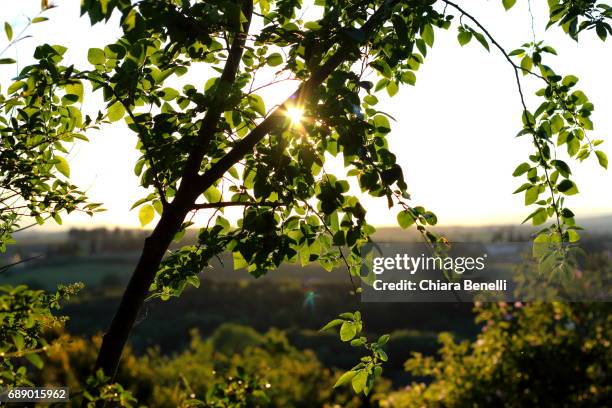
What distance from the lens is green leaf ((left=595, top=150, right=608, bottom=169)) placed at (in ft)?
8.09

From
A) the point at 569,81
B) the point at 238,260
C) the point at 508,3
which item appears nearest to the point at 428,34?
the point at 508,3

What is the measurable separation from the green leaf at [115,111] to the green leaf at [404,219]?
116 cm

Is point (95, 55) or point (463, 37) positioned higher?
point (463, 37)

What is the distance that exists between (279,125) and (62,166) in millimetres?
1123

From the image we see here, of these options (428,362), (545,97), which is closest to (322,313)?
(428,362)

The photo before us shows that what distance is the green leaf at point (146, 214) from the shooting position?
2.71m

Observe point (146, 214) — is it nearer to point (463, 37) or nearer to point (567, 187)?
point (463, 37)

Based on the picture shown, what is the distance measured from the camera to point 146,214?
2.71 metres

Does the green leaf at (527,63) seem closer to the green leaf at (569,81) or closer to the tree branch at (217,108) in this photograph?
the green leaf at (569,81)

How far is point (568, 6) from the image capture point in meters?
2.48

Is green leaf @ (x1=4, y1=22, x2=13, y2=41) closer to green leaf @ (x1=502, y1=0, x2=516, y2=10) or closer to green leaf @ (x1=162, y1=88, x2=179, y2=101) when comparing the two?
green leaf @ (x1=162, y1=88, x2=179, y2=101)

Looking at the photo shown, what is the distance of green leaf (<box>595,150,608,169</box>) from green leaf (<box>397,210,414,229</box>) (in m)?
0.83

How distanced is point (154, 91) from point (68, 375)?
18.6ft

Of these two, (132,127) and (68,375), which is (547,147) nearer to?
(132,127)
